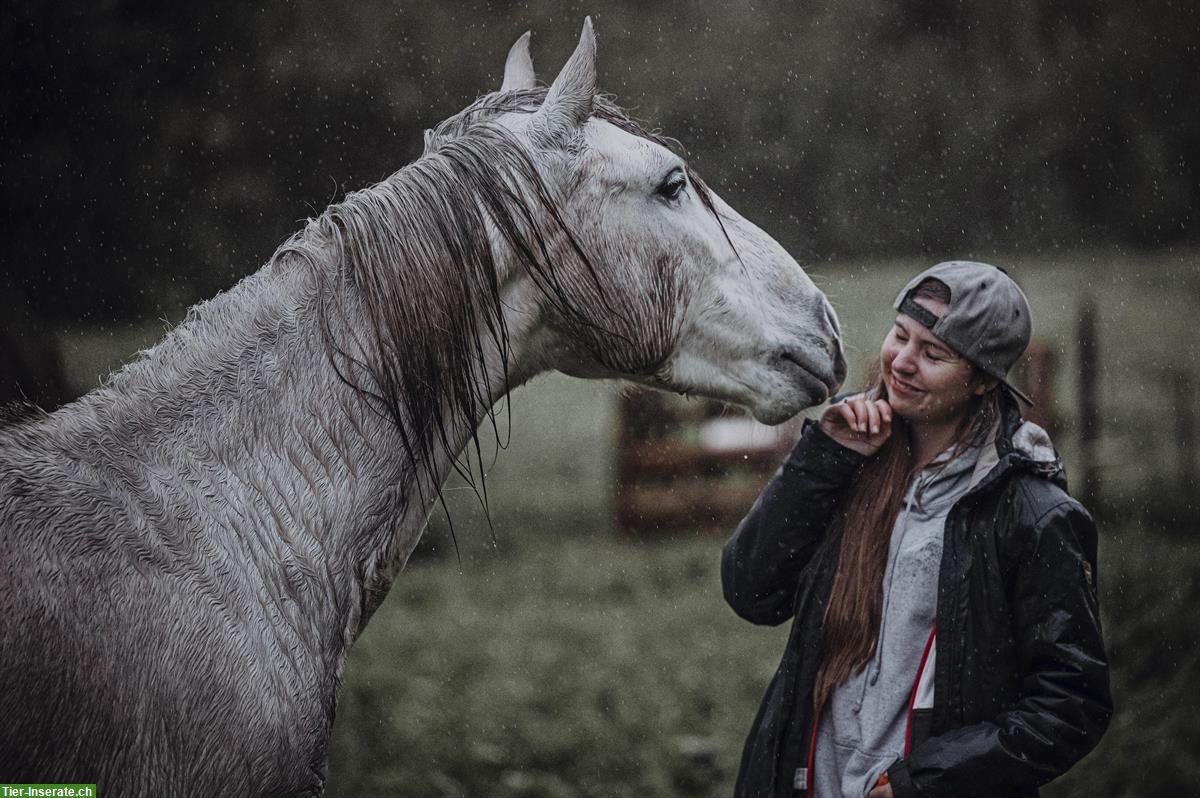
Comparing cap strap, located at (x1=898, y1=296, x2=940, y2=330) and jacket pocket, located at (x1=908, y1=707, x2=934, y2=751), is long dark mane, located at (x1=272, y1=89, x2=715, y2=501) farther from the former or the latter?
jacket pocket, located at (x1=908, y1=707, x2=934, y2=751)

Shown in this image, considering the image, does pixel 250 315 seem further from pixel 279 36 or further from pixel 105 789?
pixel 279 36

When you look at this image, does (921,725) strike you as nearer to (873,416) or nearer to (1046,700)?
(1046,700)

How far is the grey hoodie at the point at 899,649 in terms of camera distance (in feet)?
4.78

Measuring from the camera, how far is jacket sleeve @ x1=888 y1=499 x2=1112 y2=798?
4.41 feet

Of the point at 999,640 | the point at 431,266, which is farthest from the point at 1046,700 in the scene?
the point at 431,266

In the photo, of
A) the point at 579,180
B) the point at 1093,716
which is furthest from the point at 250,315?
the point at 1093,716

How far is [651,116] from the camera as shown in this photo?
11.4 feet

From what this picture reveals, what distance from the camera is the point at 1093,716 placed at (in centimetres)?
136

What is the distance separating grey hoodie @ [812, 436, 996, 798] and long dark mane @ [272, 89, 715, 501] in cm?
67

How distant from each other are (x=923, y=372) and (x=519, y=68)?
32.9 inches

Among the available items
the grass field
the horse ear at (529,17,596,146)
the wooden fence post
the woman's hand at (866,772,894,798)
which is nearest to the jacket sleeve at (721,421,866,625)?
the woman's hand at (866,772,894,798)

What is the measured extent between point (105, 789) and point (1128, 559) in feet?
11.2

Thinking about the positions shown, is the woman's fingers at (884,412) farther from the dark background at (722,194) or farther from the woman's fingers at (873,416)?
the dark background at (722,194)

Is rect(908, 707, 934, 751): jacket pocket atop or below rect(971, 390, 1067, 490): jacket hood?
below
